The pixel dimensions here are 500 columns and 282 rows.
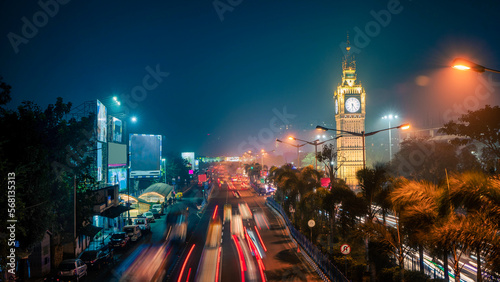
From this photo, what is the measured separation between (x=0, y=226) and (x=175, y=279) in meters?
10.00

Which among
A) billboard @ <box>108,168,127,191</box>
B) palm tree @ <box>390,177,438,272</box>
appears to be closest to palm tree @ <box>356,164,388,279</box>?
palm tree @ <box>390,177,438,272</box>

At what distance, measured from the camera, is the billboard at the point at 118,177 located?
1865 inches

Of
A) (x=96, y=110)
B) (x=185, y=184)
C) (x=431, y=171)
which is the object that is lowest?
(x=185, y=184)

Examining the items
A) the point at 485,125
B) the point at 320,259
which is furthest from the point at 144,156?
the point at 485,125

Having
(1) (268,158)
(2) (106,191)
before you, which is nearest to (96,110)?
(2) (106,191)

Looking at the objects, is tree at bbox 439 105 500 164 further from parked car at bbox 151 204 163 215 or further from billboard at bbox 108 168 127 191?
billboard at bbox 108 168 127 191

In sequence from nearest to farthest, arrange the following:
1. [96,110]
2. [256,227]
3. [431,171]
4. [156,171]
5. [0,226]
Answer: [0,226] → [256,227] → [96,110] → [431,171] → [156,171]

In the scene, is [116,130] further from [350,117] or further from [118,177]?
[350,117]

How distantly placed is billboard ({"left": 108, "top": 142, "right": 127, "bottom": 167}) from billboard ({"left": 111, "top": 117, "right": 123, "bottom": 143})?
68.5 inches

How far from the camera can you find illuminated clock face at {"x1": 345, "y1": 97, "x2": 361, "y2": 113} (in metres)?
105

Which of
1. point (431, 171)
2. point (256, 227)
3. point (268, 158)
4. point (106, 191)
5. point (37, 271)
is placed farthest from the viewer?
point (268, 158)

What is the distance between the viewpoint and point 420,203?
35.0ft

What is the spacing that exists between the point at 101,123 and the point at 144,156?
33.4m

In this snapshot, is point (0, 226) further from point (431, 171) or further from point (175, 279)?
point (431, 171)
